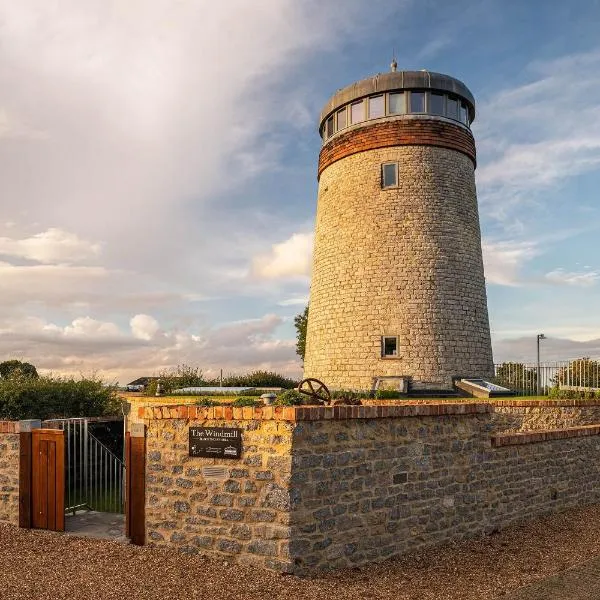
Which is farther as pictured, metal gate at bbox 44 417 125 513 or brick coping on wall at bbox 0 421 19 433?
metal gate at bbox 44 417 125 513

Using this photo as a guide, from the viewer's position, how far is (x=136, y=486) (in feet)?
28.8

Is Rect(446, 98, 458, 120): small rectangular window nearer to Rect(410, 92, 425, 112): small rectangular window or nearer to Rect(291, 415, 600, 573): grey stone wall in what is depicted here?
Rect(410, 92, 425, 112): small rectangular window

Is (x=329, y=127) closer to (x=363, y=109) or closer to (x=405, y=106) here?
(x=363, y=109)

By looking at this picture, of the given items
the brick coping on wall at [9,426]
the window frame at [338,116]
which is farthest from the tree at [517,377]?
the brick coping on wall at [9,426]

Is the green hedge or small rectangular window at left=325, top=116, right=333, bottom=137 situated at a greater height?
small rectangular window at left=325, top=116, right=333, bottom=137

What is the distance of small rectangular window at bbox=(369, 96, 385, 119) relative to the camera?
2377cm

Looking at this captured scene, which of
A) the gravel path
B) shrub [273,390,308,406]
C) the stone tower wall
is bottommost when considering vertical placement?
the gravel path

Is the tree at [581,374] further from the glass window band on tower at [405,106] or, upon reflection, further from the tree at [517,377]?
the glass window band on tower at [405,106]

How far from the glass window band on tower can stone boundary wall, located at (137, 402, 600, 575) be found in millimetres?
16517

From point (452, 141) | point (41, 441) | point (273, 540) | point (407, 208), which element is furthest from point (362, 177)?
point (273, 540)

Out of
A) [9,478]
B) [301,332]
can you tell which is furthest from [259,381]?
[9,478]

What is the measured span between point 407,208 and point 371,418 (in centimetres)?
1595

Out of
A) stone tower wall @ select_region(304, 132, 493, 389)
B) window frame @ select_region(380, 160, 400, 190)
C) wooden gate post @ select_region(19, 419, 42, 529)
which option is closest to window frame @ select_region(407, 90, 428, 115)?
stone tower wall @ select_region(304, 132, 493, 389)

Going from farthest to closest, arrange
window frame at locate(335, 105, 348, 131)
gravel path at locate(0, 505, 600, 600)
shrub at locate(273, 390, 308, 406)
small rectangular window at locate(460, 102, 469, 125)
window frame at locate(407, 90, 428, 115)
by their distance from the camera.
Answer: window frame at locate(335, 105, 348, 131)
small rectangular window at locate(460, 102, 469, 125)
window frame at locate(407, 90, 428, 115)
shrub at locate(273, 390, 308, 406)
gravel path at locate(0, 505, 600, 600)
